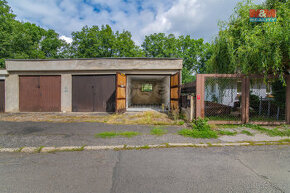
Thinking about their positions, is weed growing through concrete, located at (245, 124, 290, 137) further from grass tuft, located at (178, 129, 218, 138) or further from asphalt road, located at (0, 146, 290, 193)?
grass tuft, located at (178, 129, 218, 138)

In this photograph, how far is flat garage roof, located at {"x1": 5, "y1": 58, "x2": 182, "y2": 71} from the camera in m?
9.38

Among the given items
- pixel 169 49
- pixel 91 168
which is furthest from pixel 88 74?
pixel 169 49

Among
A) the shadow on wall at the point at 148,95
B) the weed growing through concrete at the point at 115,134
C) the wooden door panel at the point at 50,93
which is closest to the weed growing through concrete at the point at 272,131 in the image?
the weed growing through concrete at the point at 115,134

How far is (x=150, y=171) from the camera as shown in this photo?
2.44 meters

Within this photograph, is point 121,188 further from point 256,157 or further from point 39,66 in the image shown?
point 39,66

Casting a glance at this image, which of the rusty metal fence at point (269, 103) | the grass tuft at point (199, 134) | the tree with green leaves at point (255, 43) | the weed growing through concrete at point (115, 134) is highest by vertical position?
the tree with green leaves at point (255, 43)

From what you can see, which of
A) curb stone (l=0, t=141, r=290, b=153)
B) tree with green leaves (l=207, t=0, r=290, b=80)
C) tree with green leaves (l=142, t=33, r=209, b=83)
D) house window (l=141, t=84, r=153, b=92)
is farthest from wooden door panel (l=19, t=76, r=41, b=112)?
tree with green leaves (l=142, t=33, r=209, b=83)

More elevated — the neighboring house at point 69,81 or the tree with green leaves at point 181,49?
the tree with green leaves at point 181,49

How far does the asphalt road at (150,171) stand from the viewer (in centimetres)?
202

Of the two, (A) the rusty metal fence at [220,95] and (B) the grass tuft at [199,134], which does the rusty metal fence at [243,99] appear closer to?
(A) the rusty metal fence at [220,95]

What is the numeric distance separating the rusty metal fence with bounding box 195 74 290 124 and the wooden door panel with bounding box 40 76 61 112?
30.8ft

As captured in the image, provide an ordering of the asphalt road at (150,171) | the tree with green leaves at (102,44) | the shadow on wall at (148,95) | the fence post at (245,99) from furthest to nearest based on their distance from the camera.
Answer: the tree with green leaves at (102,44), the shadow on wall at (148,95), the fence post at (245,99), the asphalt road at (150,171)

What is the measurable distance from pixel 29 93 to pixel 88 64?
4862 millimetres

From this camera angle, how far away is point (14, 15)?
22.4m
